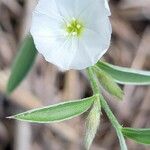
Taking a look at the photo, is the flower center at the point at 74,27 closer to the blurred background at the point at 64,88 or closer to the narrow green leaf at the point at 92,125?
the narrow green leaf at the point at 92,125

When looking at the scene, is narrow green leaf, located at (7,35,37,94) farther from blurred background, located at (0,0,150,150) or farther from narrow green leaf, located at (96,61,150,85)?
blurred background, located at (0,0,150,150)

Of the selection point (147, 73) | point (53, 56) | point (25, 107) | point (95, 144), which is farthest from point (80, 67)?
point (95, 144)

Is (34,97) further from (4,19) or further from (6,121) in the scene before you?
(4,19)

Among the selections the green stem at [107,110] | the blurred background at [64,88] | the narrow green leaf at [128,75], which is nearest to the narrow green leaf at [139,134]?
the green stem at [107,110]

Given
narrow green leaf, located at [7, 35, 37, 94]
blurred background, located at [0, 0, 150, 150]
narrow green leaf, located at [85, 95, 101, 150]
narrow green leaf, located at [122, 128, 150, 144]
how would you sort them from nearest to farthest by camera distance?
1. narrow green leaf, located at [85, 95, 101, 150]
2. narrow green leaf, located at [122, 128, 150, 144]
3. narrow green leaf, located at [7, 35, 37, 94]
4. blurred background, located at [0, 0, 150, 150]

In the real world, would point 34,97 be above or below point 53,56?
below

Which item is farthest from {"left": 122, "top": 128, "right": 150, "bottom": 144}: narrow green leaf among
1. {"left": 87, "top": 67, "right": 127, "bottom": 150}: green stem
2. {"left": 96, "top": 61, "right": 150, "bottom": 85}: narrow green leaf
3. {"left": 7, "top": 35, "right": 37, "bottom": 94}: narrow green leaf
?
{"left": 7, "top": 35, "right": 37, "bottom": 94}: narrow green leaf
